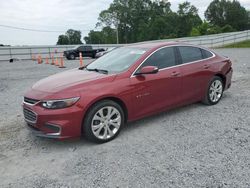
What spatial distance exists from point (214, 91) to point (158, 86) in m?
1.86

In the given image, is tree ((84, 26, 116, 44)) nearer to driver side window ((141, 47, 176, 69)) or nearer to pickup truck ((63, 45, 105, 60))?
pickup truck ((63, 45, 105, 60))

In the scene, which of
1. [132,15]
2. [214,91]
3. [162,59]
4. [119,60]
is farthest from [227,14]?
[119,60]

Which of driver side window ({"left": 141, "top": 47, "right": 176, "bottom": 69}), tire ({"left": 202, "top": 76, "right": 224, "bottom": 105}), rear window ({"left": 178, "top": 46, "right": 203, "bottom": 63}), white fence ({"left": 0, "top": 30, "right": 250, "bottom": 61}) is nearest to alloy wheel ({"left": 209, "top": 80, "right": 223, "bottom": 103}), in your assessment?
tire ({"left": 202, "top": 76, "right": 224, "bottom": 105})

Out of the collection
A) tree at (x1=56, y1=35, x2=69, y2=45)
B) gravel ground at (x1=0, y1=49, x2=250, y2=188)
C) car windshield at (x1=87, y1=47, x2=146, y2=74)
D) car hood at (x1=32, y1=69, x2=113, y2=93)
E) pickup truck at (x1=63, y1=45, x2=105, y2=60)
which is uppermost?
tree at (x1=56, y1=35, x2=69, y2=45)

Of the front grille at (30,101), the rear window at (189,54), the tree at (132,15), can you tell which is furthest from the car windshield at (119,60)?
the tree at (132,15)

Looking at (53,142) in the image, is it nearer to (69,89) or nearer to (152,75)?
(69,89)

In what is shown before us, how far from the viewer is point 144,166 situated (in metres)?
3.32

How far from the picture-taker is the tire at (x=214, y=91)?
18.6ft

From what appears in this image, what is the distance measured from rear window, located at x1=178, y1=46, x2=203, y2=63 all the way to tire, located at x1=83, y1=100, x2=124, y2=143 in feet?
6.38

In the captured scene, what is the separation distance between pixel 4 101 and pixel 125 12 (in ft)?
269

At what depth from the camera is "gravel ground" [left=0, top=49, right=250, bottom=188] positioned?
3.05 m

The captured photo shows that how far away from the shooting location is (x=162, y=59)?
4871 mm

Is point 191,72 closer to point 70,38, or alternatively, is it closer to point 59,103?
point 59,103

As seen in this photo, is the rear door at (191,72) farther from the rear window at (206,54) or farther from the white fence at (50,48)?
the white fence at (50,48)
